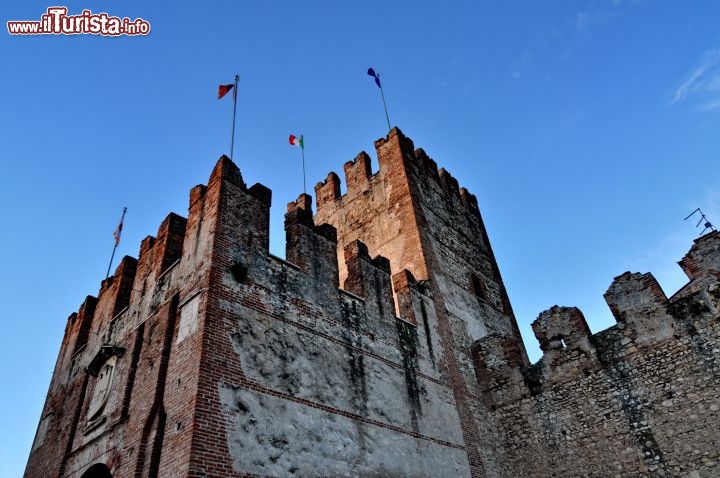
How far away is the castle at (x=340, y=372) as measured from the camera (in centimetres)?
740

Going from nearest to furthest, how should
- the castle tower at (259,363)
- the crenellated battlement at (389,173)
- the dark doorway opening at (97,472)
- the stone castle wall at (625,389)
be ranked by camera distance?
the castle tower at (259,363)
the dark doorway opening at (97,472)
the stone castle wall at (625,389)
the crenellated battlement at (389,173)

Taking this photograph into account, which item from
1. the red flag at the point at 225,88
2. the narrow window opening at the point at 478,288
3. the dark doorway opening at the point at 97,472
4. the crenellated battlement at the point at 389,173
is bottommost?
the dark doorway opening at the point at 97,472

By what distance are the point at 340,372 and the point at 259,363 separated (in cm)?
187

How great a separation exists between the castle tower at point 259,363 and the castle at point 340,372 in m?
0.04

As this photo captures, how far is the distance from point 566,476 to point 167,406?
865cm

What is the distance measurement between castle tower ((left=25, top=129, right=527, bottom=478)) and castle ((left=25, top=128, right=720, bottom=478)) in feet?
0.12

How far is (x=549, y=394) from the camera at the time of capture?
11.8m

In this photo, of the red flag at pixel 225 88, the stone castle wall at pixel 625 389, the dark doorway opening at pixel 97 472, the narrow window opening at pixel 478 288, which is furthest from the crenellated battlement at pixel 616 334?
the red flag at pixel 225 88

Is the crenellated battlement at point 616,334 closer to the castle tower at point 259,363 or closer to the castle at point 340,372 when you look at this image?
the castle at point 340,372

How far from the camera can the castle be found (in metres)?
7.40

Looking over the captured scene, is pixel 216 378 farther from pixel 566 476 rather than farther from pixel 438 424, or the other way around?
pixel 566 476

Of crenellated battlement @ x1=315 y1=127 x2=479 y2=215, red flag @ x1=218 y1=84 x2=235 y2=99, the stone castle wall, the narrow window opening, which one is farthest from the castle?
crenellated battlement @ x1=315 y1=127 x2=479 y2=215

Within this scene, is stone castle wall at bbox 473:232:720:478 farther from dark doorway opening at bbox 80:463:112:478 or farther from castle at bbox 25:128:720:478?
dark doorway opening at bbox 80:463:112:478

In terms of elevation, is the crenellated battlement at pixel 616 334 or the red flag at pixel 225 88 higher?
the red flag at pixel 225 88
